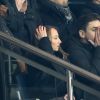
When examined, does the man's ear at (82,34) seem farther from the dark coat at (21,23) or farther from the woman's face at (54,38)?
the dark coat at (21,23)

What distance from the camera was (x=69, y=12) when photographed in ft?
15.9

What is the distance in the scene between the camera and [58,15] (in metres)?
4.71

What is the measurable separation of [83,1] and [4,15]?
3.98 ft

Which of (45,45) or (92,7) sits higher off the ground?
(92,7)

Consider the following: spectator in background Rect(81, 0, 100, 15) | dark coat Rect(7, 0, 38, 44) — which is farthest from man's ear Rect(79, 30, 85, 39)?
dark coat Rect(7, 0, 38, 44)

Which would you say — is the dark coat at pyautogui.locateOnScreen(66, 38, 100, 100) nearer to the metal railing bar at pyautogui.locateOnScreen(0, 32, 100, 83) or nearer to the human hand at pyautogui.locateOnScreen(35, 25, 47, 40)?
the human hand at pyautogui.locateOnScreen(35, 25, 47, 40)

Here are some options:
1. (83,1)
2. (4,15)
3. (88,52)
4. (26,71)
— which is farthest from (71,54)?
(83,1)

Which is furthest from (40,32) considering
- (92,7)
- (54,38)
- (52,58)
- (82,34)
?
(52,58)

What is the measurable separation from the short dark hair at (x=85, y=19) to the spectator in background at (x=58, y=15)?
Result: 15 cm

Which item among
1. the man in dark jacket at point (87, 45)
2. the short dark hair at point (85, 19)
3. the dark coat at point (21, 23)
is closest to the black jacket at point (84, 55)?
the man in dark jacket at point (87, 45)

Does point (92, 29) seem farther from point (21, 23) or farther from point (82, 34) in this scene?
point (21, 23)

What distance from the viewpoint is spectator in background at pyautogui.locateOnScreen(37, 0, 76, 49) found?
4.62 m

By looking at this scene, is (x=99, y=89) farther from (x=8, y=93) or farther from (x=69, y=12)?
(x=69, y=12)

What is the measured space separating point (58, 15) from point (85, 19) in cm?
39
